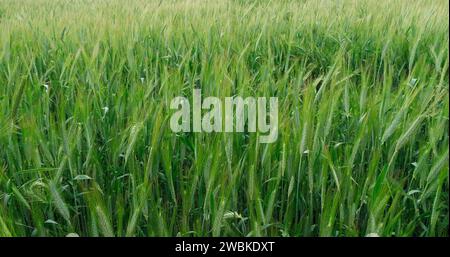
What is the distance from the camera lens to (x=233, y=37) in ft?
4.41

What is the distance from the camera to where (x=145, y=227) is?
2.20ft

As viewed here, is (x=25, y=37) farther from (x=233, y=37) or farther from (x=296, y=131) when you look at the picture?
(x=296, y=131)

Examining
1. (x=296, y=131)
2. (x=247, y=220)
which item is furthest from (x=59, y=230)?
(x=296, y=131)

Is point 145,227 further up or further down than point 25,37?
further down

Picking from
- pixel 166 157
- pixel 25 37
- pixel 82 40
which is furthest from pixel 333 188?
pixel 25 37

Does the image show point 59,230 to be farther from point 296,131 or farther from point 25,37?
point 25,37

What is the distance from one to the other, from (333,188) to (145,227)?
0.92 ft
